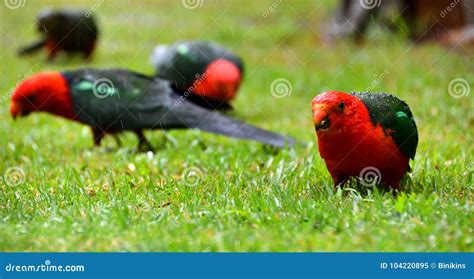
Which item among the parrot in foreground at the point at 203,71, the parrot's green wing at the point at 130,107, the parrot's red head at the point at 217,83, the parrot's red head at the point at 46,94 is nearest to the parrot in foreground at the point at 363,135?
the parrot's green wing at the point at 130,107

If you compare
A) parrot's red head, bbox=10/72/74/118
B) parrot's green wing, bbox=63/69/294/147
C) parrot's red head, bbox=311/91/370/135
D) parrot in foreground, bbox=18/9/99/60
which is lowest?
parrot's red head, bbox=311/91/370/135

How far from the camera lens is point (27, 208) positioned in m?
3.77

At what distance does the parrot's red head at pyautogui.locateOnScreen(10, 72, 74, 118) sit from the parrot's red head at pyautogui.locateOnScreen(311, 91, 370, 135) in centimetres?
266

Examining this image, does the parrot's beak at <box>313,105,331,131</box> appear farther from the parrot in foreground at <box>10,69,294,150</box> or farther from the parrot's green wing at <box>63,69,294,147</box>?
the parrot in foreground at <box>10,69,294,150</box>

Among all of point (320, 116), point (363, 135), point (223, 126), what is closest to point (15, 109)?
point (223, 126)

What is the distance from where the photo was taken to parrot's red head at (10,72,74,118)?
18.1 feet

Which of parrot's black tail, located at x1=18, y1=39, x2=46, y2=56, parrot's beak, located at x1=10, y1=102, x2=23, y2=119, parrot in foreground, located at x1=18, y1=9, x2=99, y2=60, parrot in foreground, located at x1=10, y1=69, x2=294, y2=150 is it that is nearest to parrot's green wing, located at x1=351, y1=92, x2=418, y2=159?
parrot in foreground, located at x1=10, y1=69, x2=294, y2=150

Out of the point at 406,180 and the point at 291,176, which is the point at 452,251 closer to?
the point at 406,180

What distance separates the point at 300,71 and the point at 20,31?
18.0ft

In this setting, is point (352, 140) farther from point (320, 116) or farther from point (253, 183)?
point (253, 183)

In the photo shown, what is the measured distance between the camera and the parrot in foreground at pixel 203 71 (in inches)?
261

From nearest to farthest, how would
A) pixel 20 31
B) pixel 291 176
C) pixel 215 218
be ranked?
1. pixel 215 218
2. pixel 291 176
3. pixel 20 31

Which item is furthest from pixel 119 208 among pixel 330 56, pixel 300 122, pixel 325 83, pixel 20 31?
pixel 20 31

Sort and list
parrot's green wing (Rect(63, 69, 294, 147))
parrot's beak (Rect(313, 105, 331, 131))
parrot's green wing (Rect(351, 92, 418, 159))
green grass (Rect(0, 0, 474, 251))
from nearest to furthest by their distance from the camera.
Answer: green grass (Rect(0, 0, 474, 251)) < parrot's beak (Rect(313, 105, 331, 131)) < parrot's green wing (Rect(351, 92, 418, 159)) < parrot's green wing (Rect(63, 69, 294, 147))
